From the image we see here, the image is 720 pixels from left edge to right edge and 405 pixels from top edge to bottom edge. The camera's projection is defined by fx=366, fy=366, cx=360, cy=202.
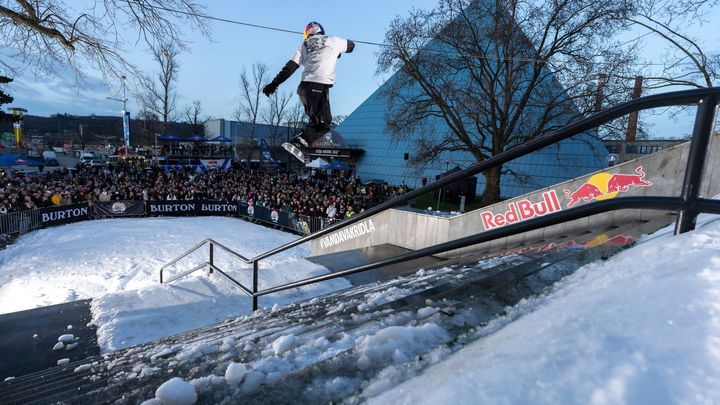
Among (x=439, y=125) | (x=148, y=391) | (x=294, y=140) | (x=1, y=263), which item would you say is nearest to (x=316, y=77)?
(x=294, y=140)

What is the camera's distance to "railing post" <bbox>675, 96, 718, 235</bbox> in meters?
1.89

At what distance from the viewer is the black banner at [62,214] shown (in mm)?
17109

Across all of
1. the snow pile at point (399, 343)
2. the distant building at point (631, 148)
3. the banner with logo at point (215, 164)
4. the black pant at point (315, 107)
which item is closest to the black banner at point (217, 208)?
the black pant at point (315, 107)

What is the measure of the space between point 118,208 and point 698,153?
77.0ft

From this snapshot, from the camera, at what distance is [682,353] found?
1143 mm

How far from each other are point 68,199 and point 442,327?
2267cm

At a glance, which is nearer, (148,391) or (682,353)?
(682,353)

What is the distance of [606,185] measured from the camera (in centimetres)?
632

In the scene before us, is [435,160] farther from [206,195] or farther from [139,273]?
[139,273]

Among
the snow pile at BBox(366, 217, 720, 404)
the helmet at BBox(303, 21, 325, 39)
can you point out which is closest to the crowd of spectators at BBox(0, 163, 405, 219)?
the helmet at BBox(303, 21, 325, 39)

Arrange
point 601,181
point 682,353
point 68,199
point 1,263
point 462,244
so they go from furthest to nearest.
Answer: point 68,199
point 1,263
point 601,181
point 462,244
point 682,353

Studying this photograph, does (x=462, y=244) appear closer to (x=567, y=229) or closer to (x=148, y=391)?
(x=148, y=391)

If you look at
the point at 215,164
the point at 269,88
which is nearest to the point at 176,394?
the point at 269,88

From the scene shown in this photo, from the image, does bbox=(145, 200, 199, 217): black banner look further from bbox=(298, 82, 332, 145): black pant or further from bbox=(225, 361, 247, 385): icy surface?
bbox=(225, 361, 247, 385): icy surface
